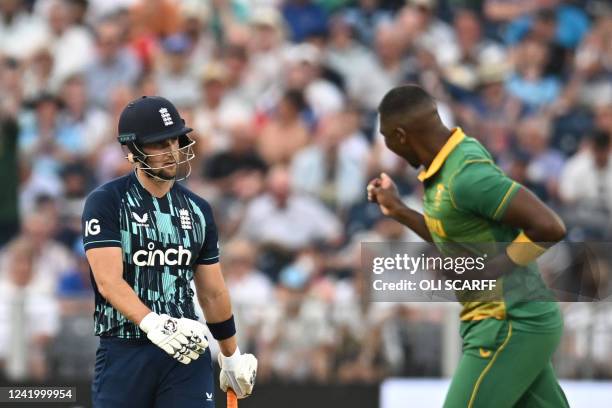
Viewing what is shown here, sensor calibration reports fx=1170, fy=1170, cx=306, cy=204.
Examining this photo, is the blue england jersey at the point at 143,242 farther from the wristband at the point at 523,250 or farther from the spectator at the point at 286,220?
the spectator at the point at 286,220

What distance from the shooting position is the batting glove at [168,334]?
17.0 ft

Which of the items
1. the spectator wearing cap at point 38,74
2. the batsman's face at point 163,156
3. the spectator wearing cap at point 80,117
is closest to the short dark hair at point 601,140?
the spectator wearing cap at point 80,117

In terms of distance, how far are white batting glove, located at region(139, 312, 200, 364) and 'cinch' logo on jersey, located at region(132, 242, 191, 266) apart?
1.00ft

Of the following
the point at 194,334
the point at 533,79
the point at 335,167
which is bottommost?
the point at 194,334

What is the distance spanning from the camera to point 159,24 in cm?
1362

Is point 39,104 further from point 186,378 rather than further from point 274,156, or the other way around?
point 186,378

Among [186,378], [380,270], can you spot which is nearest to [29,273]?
[380,270]

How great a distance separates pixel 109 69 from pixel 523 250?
840 centimetres

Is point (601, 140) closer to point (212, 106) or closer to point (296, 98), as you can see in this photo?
point (296, 98)

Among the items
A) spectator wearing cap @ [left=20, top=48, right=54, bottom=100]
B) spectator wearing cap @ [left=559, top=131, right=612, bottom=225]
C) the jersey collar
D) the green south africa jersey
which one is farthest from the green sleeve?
spectator wearing cap @ [left=20, top=48, right=54, bottom=100]

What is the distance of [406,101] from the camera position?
5.89m

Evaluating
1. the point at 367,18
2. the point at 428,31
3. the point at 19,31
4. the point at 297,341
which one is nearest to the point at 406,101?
the point at 297,341

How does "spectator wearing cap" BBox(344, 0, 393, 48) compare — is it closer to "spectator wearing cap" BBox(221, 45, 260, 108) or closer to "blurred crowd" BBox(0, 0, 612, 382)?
"blurred crowd" BBox(0, 0, 612, 382)

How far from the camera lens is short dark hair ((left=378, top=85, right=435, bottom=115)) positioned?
589 cm
